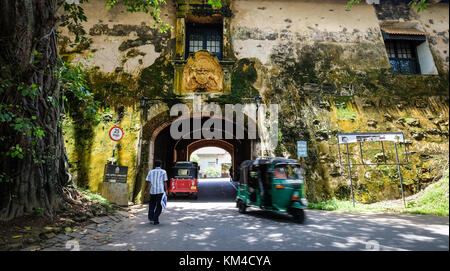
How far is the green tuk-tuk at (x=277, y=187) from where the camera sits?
562 centimetres

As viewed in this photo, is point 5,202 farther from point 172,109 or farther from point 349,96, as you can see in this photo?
point 349,96

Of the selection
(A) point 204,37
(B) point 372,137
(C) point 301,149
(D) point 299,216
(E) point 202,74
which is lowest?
(D) point 299,216

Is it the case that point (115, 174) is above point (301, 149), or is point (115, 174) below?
below

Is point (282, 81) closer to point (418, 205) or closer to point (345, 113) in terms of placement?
point (345, 113)

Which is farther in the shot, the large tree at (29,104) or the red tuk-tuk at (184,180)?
the red tuk-tuk at (184,180)

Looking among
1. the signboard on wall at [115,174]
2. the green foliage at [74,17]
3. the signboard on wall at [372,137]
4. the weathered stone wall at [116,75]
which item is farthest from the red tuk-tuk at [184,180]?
the green foliage at [74,17]

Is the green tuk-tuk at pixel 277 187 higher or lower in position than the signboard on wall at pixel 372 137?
lower

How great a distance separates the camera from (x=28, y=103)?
4.58 meters

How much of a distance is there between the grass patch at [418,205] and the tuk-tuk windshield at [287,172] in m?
2.81

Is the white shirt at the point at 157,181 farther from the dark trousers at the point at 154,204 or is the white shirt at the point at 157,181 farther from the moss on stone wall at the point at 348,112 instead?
the moss on stone wall at the point at 348,112

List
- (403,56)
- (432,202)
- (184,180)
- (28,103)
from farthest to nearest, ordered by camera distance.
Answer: (403,56), (184,180), (432,202), (28,103)

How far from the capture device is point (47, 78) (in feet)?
16.7

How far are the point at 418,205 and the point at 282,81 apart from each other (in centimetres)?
656

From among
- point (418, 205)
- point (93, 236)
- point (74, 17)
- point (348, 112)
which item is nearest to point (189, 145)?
point (348, 112)
